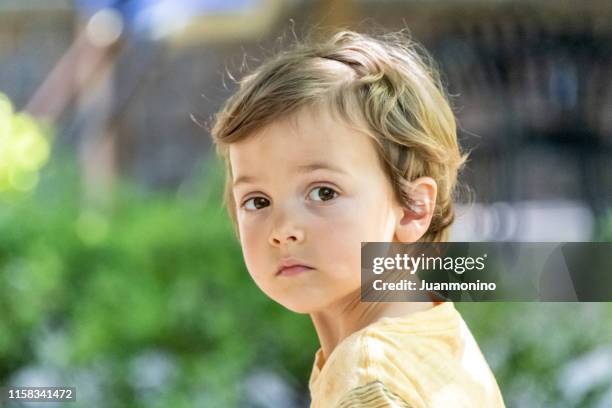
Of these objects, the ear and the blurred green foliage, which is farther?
the blurred green foliage

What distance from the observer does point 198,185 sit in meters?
2.29

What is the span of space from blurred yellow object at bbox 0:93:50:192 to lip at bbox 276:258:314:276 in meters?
1.31

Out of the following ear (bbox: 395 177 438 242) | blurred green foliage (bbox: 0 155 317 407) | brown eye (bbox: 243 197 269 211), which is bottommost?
ear (bbox: 395 177 438 242)

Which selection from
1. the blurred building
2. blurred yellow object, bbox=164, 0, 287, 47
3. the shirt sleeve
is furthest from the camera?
blurred yellow object, bbox=164, 0, 287, 47

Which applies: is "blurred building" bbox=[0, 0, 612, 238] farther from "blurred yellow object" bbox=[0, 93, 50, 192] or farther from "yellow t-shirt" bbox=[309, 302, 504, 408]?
"yellow t-shirt" bbox=[309, 302, 504, 408]

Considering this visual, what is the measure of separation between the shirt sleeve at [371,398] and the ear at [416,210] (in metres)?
0.23

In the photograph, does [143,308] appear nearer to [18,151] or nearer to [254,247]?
[18,151]

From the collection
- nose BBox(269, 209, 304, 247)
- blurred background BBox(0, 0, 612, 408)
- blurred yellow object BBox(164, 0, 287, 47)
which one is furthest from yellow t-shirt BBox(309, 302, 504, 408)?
blurred yellow object BBox(164, 0, 287, 47)

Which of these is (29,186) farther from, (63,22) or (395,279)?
(395,279)

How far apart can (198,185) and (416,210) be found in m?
1.28

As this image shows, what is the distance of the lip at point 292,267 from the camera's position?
102 cm

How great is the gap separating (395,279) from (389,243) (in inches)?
2.2

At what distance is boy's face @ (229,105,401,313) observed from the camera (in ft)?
3.26

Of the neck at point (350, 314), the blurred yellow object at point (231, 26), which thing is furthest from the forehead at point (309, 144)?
the blurred yellow object at point (231, 26)
